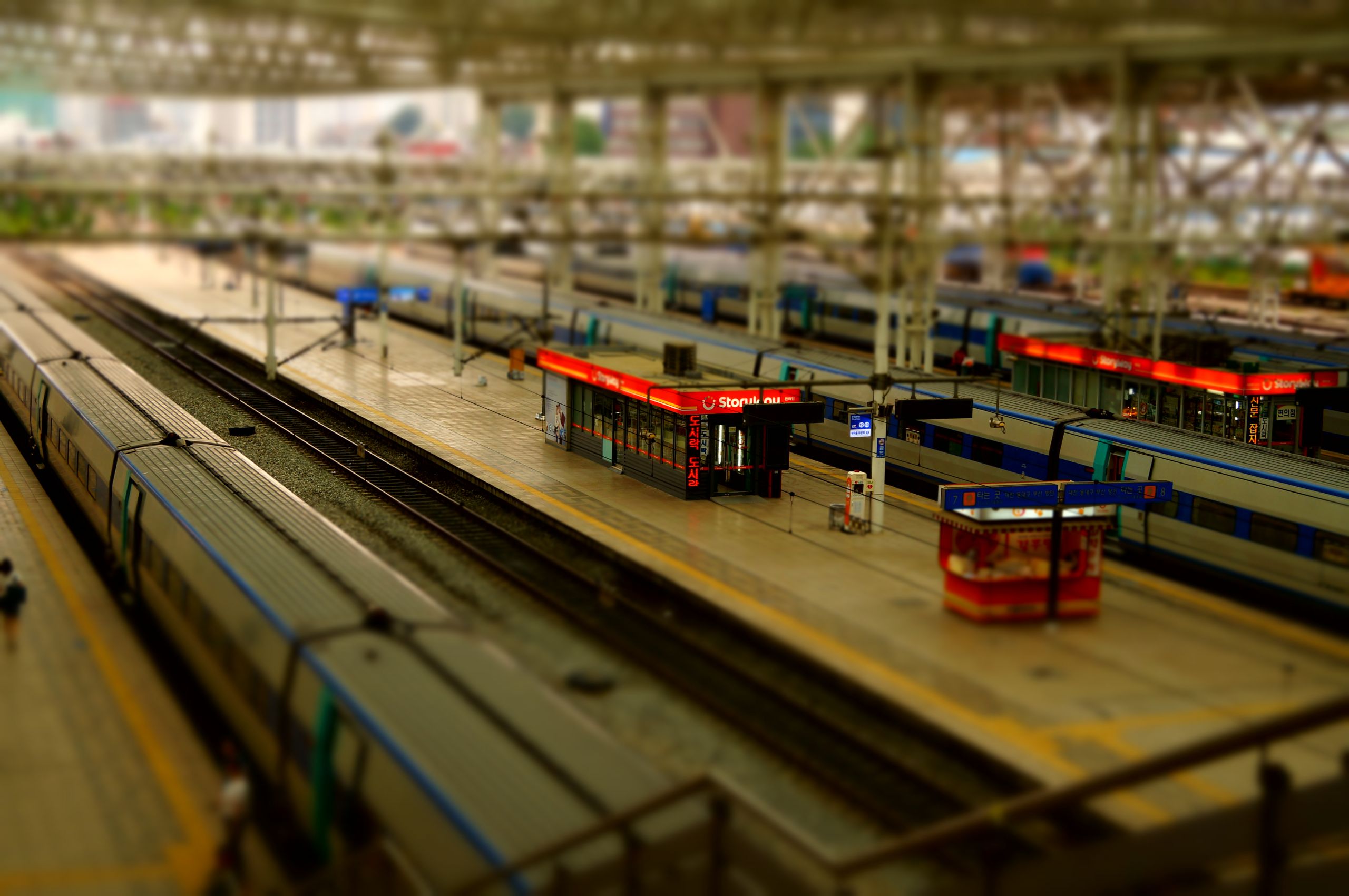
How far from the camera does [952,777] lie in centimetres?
1512

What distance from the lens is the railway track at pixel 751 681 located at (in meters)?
14.8

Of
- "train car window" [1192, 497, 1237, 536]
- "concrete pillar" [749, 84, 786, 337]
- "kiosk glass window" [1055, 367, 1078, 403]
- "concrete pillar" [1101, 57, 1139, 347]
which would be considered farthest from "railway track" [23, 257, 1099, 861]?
"kiosk glass window" [1055, 367, 1078, 403]

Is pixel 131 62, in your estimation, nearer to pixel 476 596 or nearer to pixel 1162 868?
pixel 476 596

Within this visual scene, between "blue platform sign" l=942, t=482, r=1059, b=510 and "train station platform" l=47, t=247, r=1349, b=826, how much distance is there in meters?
1.61

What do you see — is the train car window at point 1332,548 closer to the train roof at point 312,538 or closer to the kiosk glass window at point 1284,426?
the kiosk glass window at point 1284,426

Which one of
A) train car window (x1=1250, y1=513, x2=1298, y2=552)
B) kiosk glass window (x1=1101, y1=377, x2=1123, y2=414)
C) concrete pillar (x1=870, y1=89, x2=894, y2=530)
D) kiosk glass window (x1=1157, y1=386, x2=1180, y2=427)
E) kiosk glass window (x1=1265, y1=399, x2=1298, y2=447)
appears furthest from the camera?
kiosk glass window (x1=1101, y1=377, x2=1123, y2=414)

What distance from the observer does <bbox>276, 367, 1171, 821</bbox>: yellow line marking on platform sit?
15.0 m

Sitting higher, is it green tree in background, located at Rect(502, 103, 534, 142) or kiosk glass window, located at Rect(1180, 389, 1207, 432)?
green tree in background, located at Rect(502, 103, 534, 142)

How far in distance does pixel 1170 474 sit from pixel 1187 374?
640 centimetres

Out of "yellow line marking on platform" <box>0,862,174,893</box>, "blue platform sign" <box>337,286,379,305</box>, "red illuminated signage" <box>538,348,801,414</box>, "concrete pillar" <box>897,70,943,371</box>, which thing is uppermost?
"concrete pillar" <box>897,70,943,371</box>

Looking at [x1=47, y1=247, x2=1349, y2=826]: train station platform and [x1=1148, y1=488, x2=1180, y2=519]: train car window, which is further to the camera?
[x1=1148, y1=488, x2=1180, y2=519]: train car window

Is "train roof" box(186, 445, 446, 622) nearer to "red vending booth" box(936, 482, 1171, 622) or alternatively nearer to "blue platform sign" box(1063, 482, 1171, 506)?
"red vending booth" box(936, 482, 1171, 622)

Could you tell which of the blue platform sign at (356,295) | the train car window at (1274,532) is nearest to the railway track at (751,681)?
the train car window at (1274,532)

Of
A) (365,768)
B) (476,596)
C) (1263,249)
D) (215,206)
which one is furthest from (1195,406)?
(365,768)
